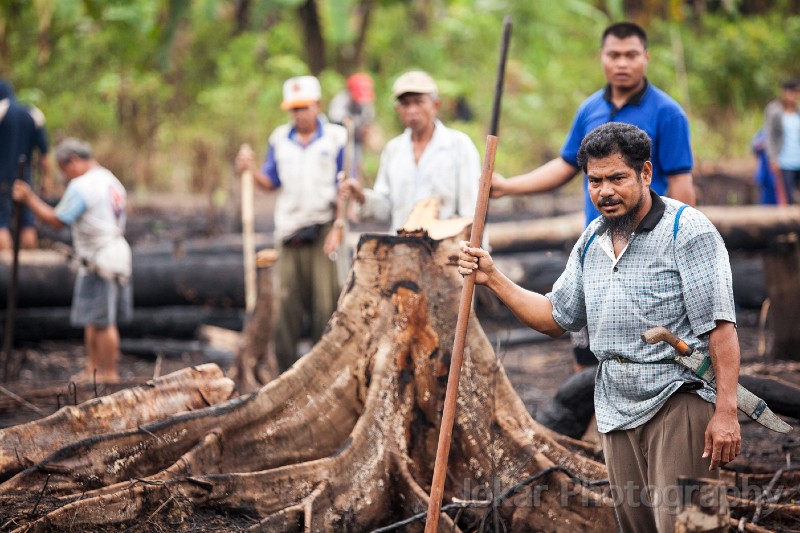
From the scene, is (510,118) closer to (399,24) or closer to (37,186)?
(399,24)

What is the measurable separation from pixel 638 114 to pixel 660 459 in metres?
2.09

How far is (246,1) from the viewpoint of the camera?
22500 millimetres

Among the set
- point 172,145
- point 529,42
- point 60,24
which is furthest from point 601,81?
point 60,24

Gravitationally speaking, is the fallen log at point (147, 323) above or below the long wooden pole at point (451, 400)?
below

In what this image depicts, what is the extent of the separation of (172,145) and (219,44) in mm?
4769

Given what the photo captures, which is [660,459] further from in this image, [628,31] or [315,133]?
[315,133]

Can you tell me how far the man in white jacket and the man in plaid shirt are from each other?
16.8ft

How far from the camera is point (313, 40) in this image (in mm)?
19297

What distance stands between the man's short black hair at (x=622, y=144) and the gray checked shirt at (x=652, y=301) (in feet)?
0.55

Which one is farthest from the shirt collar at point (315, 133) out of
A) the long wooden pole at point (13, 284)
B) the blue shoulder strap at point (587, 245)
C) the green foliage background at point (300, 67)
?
the green foliage background at point (300, 67)

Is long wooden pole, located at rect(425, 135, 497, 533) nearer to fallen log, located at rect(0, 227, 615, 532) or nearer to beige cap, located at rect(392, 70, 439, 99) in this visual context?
fallen log, located at rect(0, 227, 615, 532)

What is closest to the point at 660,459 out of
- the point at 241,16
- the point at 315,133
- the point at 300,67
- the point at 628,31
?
the point at 628,31

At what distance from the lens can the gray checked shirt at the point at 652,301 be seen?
10.1 ft

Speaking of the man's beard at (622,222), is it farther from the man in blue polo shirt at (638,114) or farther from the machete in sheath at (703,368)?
the man in blue polo shirt at (638,114)
